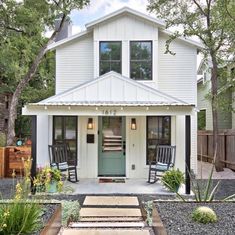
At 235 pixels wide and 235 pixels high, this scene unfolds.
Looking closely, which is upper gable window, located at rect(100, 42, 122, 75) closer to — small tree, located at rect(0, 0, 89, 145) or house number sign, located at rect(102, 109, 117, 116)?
house number sign, located at rect(102, 109, 117, 116)

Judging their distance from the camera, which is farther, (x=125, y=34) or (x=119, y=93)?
(x=125, y=34)

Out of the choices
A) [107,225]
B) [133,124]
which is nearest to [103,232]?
[107,225]

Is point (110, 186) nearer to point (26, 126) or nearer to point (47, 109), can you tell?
point (47, 109)

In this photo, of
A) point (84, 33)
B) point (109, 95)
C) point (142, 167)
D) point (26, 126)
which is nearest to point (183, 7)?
point (84, 33)

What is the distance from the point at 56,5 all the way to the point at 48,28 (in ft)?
5.86

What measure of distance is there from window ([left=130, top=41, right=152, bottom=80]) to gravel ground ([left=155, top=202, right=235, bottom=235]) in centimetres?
786

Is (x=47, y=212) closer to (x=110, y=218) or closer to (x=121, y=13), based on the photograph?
(x=110, y=218)

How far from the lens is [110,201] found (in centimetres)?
838

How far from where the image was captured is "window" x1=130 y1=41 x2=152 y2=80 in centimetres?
1298

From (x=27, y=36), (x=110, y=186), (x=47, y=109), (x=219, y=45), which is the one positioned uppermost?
(x=27, y=36)

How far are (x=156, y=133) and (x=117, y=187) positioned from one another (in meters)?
2.81

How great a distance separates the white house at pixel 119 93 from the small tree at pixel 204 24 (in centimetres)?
48

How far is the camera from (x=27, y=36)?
17.6 meters

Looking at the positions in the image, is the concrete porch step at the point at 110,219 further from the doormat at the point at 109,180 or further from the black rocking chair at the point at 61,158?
the doormat at the point at 109,180
